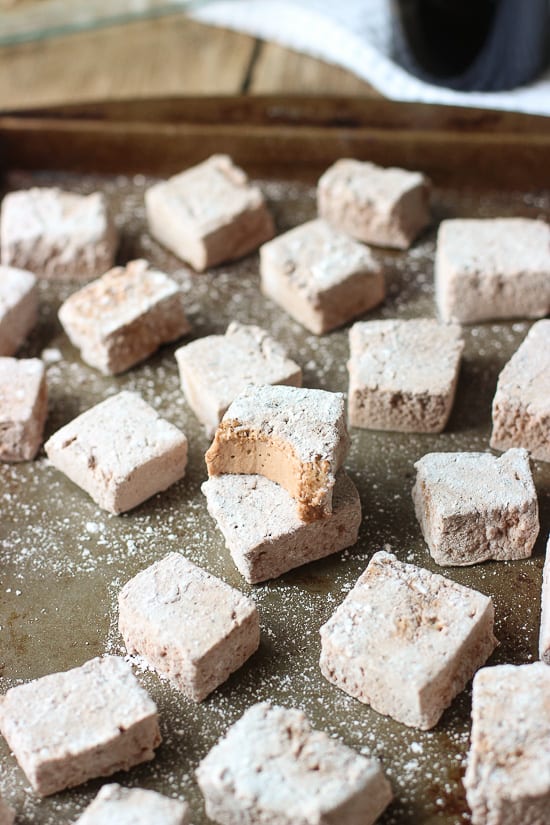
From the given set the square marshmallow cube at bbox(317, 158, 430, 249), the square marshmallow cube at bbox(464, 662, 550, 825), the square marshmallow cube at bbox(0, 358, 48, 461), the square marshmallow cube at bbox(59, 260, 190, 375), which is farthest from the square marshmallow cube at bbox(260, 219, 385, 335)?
the square marshmallow cube at bbox(464, 662, 550, 825)

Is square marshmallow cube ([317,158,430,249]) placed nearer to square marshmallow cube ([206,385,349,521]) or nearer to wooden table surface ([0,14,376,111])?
wooden table surface ([0,14,376,111])

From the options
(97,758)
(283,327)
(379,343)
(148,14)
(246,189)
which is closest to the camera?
(97,758)

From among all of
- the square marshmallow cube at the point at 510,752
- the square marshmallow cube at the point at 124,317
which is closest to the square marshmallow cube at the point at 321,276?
the square marshmallow cube at the point at 124,317

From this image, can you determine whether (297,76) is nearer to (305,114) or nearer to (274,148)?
(305,114)

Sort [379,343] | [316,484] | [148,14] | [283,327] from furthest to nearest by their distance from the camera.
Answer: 1. [148,14]
2. [283,327]
3. [379,343]
4. [316,484]

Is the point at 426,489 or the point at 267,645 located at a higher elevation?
the point at 426,489

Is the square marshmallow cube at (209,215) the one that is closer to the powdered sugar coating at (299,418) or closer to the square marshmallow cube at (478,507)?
the powdered sugar coating at (299,418)

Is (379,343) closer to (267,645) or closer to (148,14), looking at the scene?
(267,645)

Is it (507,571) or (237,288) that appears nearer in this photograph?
(507,571)

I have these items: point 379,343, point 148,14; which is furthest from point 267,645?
point 148,14
